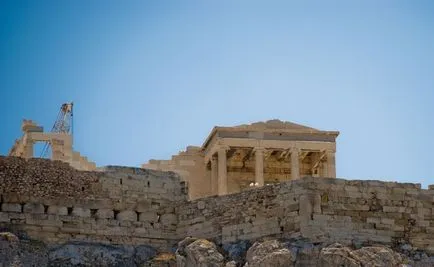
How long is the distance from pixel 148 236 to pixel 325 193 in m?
4.67

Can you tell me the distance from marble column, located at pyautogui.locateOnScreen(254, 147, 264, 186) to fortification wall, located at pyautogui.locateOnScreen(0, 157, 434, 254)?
800 inches

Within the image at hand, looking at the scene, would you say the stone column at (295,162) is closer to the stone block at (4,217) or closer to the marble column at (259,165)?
the marble column at (259,165)

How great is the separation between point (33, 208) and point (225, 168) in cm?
2316

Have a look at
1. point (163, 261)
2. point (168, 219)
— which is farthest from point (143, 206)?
point (163, 261)

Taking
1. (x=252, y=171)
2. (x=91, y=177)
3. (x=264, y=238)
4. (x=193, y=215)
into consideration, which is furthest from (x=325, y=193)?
(x=252, y=171)

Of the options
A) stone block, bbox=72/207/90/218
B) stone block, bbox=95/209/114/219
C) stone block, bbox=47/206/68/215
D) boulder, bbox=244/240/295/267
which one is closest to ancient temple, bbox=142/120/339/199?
stone block, bbox=95/209/114/219

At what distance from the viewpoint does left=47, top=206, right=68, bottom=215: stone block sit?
29.7 meters

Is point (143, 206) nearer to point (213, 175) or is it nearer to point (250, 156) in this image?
point (213, 175)

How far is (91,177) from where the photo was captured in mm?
30594

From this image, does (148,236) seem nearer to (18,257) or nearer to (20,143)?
(18,257)

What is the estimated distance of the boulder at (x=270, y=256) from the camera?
91.6 feet

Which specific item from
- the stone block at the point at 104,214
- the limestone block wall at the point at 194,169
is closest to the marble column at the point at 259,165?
the limestone block wall at the point at 194,169

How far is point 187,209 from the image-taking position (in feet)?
101

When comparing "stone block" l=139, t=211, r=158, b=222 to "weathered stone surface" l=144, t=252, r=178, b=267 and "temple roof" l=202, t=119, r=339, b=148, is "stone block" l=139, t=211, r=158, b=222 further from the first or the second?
"temple roof" l=202, t=119, r=339, b=148
